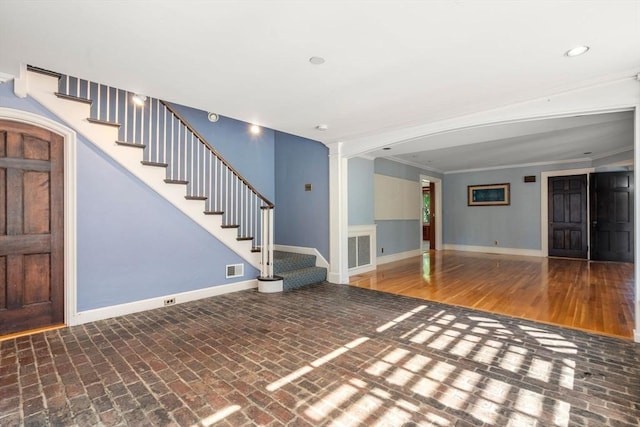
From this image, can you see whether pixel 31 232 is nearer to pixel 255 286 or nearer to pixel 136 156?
pixel 136 156

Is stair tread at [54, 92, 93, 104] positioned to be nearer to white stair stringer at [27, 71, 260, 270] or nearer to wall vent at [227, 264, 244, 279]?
white stair stringer at [27, 71, 260, 270]

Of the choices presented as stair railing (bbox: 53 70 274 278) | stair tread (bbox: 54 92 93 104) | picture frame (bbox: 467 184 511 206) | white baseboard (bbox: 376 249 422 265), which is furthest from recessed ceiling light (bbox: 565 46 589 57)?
picture frame (bbox: 467 184 511 206)

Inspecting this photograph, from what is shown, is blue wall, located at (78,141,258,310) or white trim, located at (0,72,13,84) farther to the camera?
blue wall, located at (78,141,258,310)

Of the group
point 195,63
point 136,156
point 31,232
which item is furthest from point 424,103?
point 31,232

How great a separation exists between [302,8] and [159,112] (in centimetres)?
342

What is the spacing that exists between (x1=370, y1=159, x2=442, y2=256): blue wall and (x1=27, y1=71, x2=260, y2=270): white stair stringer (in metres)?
3.69

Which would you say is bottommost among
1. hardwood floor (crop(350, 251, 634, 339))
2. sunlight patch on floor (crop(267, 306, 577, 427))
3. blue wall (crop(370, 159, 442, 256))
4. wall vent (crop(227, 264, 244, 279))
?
sunlight patch on floor (crop(267, 306, 577, 427))

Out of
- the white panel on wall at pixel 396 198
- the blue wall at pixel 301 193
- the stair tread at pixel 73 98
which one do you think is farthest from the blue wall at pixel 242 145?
the white panel on wall at pixel 396 198

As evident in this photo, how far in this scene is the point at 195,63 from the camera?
2709mm

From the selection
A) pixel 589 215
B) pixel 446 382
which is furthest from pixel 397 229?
pixel 446 382

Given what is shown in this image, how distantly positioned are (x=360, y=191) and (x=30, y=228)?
491 cm

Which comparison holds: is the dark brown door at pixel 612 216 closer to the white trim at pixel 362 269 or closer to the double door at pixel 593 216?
the double door at pixel 593 216

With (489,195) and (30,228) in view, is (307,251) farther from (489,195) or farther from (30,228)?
(489,195)

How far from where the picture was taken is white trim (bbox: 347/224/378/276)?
5.93 m
